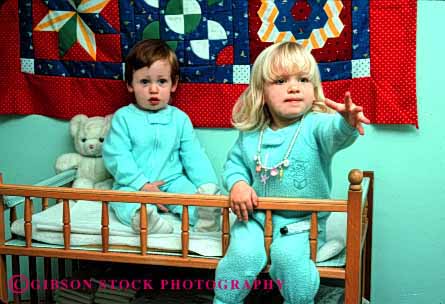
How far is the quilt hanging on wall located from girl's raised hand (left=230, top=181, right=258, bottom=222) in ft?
1.89

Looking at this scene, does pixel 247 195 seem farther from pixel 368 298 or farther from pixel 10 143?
pixel 10 143

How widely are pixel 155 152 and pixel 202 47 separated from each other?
1.21ft

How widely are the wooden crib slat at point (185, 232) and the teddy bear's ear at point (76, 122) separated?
69 centimetres

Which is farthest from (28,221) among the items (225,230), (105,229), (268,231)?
(268,231)

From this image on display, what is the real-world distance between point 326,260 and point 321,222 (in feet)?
0.38

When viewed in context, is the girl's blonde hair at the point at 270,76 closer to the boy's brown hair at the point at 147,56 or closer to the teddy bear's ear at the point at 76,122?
the boy's brown hair at the point at 147,56

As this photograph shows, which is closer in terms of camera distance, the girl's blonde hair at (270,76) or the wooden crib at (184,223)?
the wooden crib at (184,223)

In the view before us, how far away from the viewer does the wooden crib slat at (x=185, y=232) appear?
172 cm

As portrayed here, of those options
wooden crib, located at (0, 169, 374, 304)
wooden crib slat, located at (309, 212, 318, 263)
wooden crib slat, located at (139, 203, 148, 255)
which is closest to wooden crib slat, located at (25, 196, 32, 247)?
wooden crib, located at (0, 169, 374, 304)

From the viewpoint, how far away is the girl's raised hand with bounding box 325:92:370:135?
1454 millimetres

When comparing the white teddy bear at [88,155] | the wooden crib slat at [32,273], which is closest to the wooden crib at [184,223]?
the wooden crib slat at [32,273]

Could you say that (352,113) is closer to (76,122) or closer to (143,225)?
(143,225)

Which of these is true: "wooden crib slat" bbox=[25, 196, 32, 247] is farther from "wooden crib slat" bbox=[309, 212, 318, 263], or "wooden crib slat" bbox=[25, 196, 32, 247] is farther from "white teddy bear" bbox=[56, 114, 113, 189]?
"wooden crib slat" bbox=[309, 212, 318, 263]

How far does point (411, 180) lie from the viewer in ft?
7.03
